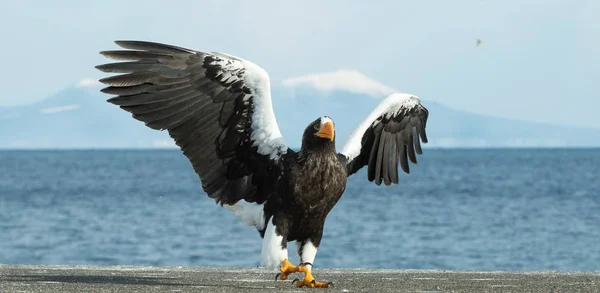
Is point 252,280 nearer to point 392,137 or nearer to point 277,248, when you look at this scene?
point 277,248

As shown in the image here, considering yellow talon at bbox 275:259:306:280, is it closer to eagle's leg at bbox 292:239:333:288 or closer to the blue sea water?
eagle's leg at bbox 292:239:333:288

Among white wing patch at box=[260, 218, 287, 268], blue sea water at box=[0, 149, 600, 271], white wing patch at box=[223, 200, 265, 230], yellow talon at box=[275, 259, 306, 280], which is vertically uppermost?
white wing patch at box=[223, 200, 265, 230]

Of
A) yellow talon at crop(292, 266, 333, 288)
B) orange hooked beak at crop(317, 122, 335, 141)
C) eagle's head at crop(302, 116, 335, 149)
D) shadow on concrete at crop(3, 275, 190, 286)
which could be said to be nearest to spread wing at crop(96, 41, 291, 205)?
eagle's head at crop(302, 116, 335, 149)

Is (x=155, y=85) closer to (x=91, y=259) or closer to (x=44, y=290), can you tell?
(x=44, y=290)

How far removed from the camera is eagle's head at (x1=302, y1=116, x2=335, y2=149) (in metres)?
10.0

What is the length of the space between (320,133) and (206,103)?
3.88 feet

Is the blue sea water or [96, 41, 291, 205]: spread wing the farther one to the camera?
the blue sea water

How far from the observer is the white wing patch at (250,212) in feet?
34.9

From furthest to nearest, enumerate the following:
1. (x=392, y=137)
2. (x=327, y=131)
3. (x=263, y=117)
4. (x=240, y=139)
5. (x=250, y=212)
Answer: (x=392, y=137) → (x=250, y=212) → (x=240, y=139) → (x=263, y=117) → (x=327, y=131)

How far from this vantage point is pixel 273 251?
10141 mm

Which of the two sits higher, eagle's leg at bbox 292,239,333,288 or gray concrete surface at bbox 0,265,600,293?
eagle's leg at bbox 292,239,333,288

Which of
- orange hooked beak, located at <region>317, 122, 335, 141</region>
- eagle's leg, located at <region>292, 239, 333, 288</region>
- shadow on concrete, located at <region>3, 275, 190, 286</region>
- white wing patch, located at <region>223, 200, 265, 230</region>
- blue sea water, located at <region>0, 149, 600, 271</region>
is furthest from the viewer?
blue sea water, located at <region>0, 149, 600, 271</region>

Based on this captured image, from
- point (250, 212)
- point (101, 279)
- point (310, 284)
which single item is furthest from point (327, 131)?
point (101, 279)

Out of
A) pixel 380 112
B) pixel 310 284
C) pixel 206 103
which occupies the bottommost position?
pixel 310 284
